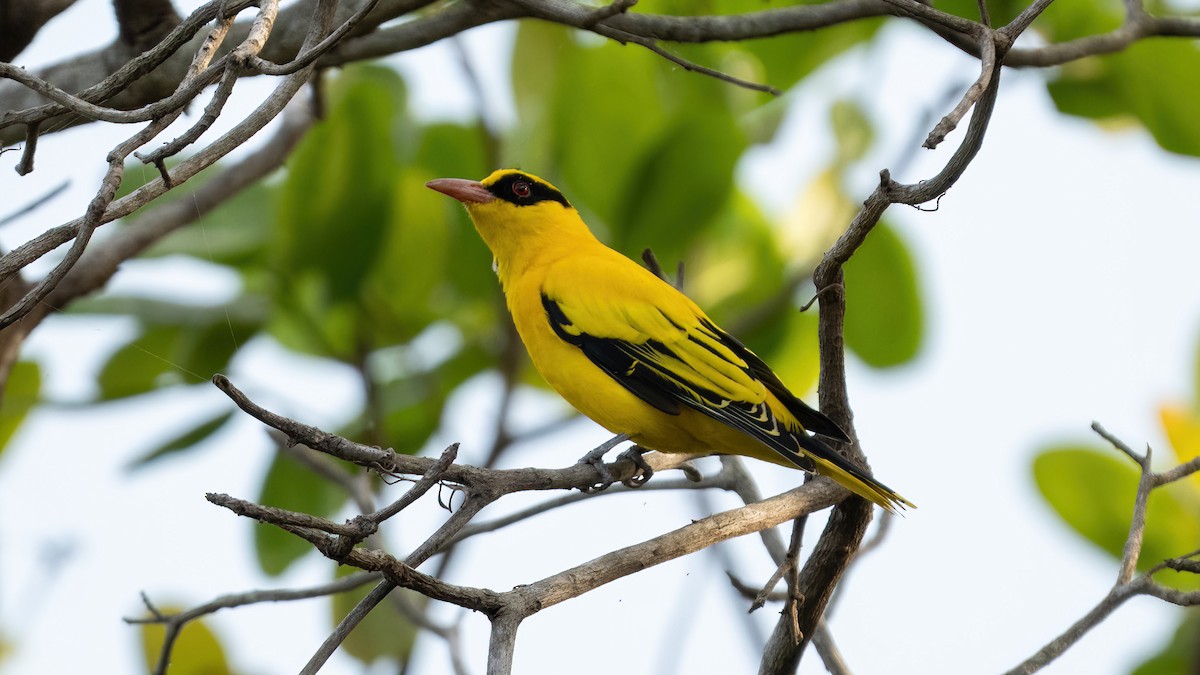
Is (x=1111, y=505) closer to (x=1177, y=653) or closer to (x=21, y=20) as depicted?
(x=1177, y=653)

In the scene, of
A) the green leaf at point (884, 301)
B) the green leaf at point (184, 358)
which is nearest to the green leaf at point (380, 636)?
the green leaf at point (184, 358)

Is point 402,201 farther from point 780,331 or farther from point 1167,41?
point 1167,41

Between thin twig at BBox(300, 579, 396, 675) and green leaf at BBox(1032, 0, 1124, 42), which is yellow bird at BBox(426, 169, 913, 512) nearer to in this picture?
thin twig at BBox(300, 579, 396, 675)

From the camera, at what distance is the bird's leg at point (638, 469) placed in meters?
3.57

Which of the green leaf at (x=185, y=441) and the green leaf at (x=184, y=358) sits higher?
the green leaf at (x=184, y=358)

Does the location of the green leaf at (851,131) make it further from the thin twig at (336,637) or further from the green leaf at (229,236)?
the thin twig at (336,637)

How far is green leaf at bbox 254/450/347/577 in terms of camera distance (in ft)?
14.5

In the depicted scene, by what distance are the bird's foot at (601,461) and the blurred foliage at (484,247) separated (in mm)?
906

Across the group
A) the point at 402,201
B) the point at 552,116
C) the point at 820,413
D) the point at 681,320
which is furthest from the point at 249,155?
the point at 820,413

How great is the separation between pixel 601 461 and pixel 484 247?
1566 millimetres

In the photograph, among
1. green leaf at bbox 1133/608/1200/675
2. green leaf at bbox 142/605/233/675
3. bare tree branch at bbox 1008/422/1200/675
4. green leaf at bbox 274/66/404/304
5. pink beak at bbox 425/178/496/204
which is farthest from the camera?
pink beak at bbox 425/178/496/204

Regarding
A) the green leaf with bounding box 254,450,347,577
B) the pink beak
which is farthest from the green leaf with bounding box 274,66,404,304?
the green leaf with bounding box 254,450,347,577

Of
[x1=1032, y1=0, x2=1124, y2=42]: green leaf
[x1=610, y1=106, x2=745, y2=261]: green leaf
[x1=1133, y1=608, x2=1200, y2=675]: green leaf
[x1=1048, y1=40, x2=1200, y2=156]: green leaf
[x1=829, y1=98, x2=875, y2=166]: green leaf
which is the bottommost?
[x1=1133, y1=608, x2=1200, y2=675]: green leaf

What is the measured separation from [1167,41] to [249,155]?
10.7ft
